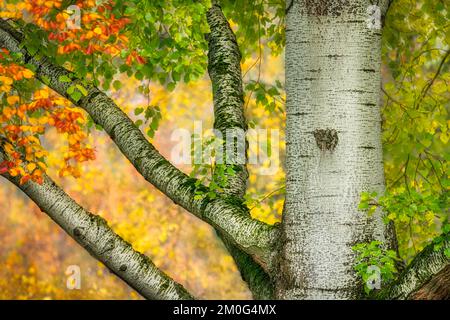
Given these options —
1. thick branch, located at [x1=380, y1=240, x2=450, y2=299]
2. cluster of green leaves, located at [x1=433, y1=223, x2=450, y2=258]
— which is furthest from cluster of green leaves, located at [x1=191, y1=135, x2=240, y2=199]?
cluster of green leaves, located at [x1=433, y1=223, x2=450, y2=258]

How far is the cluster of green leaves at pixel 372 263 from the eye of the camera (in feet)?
11.2

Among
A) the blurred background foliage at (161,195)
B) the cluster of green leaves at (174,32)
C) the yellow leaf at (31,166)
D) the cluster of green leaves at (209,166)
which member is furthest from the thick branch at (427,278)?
the blurred background foliage at (161,195)

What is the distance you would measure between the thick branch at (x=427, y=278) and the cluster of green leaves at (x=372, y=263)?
0.10m

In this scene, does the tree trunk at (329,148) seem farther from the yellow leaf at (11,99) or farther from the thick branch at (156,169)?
the yellow leaf at (11,99)

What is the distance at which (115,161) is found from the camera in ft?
56.5

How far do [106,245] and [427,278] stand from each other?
170 centimetres

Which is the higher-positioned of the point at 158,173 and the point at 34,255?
the point at 34,255

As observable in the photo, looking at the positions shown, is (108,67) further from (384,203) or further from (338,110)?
(384,203)

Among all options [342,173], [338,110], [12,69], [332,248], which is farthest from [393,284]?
[12,69]

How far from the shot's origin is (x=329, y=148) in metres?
3.57

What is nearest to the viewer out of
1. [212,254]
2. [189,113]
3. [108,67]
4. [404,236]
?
[108,67]

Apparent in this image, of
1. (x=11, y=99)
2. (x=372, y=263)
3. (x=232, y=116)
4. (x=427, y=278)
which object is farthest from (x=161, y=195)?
(x=427, y=278)

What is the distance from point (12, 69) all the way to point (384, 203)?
7.14 feet

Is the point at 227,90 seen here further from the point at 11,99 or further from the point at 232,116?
the point at 11,99
